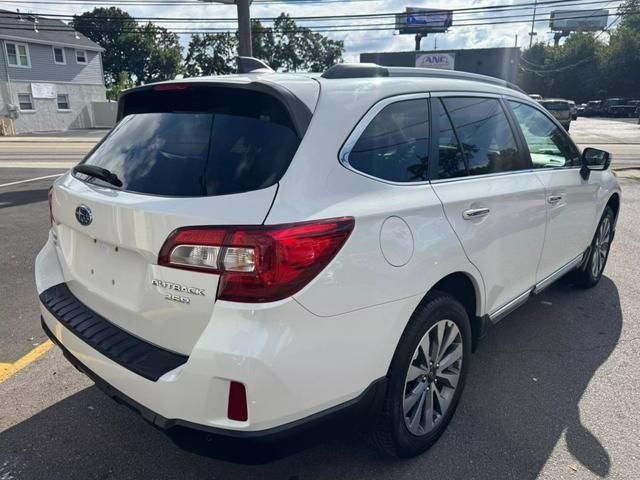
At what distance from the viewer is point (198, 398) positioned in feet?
6.04

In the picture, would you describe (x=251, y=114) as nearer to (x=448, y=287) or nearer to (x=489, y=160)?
(x=448, y=287)

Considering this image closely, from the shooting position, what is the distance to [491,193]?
2.84 m

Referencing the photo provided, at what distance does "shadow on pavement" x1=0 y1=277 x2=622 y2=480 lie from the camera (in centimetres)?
247

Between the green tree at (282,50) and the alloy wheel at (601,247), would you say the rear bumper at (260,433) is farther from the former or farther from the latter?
the green tree at (282,50)

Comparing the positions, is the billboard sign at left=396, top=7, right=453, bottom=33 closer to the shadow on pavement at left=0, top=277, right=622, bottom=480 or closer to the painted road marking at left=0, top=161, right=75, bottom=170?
→ the painted road marking at left=0, top=161, right=75, bottom=170

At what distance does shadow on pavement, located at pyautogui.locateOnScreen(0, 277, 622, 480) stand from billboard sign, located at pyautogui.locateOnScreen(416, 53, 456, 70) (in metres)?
53.3

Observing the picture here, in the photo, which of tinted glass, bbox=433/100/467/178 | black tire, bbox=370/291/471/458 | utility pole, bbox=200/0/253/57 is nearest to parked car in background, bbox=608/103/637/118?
utility pole, bbox=200/0/253/57

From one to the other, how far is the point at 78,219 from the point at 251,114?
0.97 meters

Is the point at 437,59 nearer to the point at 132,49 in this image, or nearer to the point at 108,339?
the point at 132,49

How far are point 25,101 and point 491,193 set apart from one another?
3833 cm

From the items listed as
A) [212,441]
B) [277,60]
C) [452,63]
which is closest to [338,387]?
[212,441]

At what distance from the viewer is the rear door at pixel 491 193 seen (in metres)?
2.64

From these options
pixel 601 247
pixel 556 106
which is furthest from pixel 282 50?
pixel 601 247

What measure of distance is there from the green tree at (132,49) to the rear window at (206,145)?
6487 cm
